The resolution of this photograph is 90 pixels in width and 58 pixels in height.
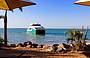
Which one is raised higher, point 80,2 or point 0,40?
point 80,2

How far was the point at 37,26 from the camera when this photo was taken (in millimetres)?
69312

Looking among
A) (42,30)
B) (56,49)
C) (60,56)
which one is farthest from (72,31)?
(42,30)

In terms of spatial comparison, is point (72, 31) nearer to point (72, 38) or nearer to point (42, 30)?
point (72, 38)

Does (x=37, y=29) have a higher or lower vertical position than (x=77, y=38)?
lower

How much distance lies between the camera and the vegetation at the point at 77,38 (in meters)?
15.4

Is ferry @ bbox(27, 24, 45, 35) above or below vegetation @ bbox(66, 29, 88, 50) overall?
below

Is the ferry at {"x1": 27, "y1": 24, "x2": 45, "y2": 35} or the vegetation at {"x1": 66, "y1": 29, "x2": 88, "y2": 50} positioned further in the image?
the ferry at {"x1": 27, "y1": 24, "x2": 45, "y2": 35}

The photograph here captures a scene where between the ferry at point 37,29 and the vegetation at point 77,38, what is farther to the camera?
the ferry at point 37,29

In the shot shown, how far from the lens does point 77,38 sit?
1641 centimetres

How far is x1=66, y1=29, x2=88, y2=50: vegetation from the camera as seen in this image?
1538 cm

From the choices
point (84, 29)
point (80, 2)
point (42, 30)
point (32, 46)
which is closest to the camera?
point (80, 2)

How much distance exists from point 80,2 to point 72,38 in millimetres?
5673

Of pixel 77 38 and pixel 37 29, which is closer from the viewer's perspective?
pixel 77 38

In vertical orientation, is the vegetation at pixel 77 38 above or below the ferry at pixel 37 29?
above
